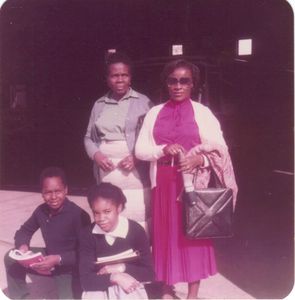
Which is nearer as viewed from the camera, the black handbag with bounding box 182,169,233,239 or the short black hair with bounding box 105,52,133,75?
the black handbag with bounding box 182,169,233,239

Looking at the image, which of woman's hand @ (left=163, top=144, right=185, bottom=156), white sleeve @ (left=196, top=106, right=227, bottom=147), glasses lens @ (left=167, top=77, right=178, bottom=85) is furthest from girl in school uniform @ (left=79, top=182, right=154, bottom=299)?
glasses lens @ (left=167, top=77, right=178, bottom=85)

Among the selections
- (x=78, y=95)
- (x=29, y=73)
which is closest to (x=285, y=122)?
(x=78, y=95)

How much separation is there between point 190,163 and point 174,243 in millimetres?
494

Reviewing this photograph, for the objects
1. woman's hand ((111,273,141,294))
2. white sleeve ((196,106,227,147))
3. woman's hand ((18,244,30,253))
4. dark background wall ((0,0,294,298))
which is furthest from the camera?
dark background wall ((0,0,294,298))

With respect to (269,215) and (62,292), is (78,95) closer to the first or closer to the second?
(269,215)

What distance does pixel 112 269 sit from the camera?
2279 millimetres

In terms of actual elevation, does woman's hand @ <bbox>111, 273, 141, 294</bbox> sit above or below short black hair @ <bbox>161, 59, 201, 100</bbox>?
below

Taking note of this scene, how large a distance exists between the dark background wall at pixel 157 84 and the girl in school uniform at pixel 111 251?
1.03m

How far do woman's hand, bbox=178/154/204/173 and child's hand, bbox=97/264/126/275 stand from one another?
595 mm

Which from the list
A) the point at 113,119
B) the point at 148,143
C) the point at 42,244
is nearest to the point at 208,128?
the point at 148,143

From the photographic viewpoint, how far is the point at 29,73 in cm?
920

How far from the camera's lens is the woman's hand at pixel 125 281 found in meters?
2.20

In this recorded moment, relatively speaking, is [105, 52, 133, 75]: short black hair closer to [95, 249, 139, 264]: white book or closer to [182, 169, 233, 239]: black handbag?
[182, 169, 233, 239]: black handbag

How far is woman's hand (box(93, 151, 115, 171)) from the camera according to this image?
2592 mm
